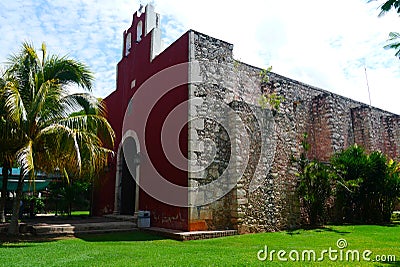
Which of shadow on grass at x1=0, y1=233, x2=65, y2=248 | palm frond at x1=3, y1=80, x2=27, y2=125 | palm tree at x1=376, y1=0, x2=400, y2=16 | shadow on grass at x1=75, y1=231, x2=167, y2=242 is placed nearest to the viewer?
palm tree at x1=376, y1=0, x2=400, y2=16

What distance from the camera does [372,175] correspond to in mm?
10781

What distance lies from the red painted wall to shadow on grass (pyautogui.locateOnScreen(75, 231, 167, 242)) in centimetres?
70

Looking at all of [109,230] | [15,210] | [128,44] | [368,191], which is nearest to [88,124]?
[15,210]

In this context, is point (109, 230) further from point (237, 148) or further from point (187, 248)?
point (237, 148)

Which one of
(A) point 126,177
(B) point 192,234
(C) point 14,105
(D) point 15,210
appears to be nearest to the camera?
(C) point 14,105

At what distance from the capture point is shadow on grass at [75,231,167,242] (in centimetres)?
→ 798

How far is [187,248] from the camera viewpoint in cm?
658

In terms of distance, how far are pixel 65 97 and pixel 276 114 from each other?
19.8ft

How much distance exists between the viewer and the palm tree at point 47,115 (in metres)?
7.82

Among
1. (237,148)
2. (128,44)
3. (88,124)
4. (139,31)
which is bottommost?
(237,148)

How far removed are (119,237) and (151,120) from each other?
12.6 ft

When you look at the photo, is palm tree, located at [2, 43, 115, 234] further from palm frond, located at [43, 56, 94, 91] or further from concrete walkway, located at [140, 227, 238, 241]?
concrete walkway, located at [140, 227, 238, 241]

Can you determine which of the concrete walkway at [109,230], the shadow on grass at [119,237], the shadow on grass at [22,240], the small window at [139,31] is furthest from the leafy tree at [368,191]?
the small window at [139,31]

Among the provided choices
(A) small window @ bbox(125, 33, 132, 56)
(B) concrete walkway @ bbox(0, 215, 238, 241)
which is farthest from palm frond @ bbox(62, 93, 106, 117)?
(A) small window @ bbox(125, 33, 132, 56)
